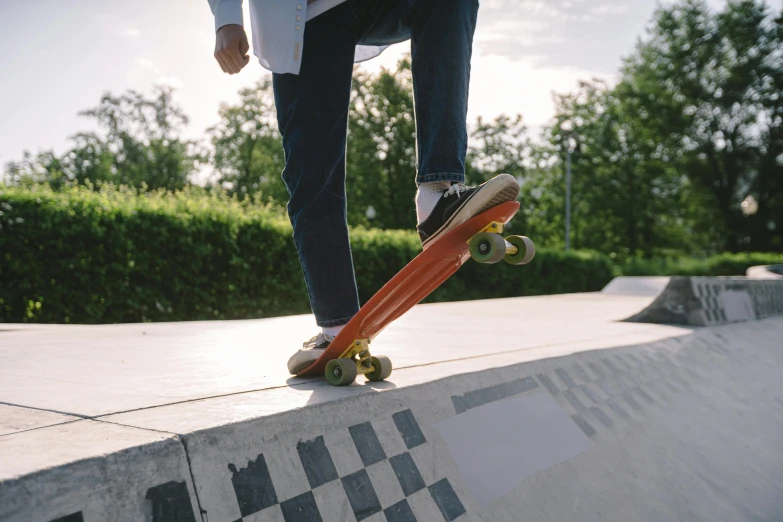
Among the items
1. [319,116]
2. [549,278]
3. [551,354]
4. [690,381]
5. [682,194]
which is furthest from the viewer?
[682,194]

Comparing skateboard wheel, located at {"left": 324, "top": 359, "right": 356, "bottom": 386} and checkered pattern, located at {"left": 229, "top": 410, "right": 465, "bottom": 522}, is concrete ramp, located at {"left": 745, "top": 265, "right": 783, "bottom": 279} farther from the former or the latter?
checkered pattern, located at {"left": 229, "top": 410, "right": 465, "bottom": 522}

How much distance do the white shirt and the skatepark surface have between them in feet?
3.66

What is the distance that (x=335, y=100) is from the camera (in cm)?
234

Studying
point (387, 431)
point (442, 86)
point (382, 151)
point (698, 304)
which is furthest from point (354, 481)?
point (382, 151)

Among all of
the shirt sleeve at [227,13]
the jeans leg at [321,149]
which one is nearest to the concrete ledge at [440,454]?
the jeans leg at [321,149]

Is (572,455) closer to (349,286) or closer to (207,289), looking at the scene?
(349,286)

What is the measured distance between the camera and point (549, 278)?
69.7 feet

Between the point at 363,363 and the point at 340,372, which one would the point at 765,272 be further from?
the point at 340,372

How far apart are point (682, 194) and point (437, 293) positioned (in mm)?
36205

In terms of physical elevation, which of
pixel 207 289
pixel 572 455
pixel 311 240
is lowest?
pixel 207 289

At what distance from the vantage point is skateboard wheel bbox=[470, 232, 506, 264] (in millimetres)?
1886

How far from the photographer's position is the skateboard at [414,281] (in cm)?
196

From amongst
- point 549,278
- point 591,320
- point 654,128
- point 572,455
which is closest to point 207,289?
point 591,320

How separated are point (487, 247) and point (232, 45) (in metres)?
1.12
